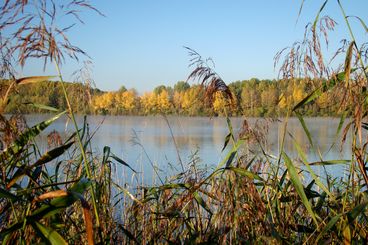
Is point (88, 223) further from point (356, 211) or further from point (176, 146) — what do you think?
point (176, 146)

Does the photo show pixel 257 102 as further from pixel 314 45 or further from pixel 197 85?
pixel 314 45

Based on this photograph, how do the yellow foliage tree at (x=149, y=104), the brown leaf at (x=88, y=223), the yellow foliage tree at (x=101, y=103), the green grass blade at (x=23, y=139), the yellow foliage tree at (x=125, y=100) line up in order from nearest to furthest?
the brown leaf at (x=88, y=223), the green grass blade at (x=23, y=139), the yellow foliage tree at (x=101, y=103), the yellow foliage tree at (x=149, y=104), the yellow foliage tree at (x=125, y=100)

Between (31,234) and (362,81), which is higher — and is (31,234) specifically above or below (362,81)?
below

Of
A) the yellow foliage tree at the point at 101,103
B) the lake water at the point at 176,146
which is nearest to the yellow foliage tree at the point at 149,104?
the lake water at the point at 176,146

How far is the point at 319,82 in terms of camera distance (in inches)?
70.9

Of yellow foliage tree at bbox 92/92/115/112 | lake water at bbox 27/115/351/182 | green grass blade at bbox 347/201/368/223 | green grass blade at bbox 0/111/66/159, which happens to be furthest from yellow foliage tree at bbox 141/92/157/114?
green grass blade at bbox 347/201/368/223

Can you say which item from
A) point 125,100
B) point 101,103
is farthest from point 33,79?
point 125,100

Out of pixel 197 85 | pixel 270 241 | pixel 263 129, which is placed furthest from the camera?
pixel 263 129

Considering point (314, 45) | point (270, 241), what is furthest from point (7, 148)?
point (314, 45)

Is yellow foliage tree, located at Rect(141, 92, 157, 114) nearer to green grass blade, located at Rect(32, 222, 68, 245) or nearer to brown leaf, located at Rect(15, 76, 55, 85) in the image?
brown leaf, located at Rect(15, 76, 55, 85)

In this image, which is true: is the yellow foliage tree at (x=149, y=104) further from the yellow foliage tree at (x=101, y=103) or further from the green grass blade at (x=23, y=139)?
the green grass blade at (x=23, y=139)

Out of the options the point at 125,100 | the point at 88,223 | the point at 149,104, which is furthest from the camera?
the point at 125,100

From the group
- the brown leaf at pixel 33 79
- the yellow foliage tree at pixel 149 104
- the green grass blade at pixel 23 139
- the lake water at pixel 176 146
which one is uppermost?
the brown leaf at pixel 33 79

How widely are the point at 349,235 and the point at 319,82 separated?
697mm
